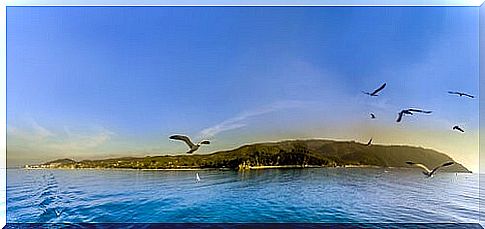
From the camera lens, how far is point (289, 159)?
5582 millimetres

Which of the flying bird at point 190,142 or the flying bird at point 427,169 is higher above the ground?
the flying bird at point 190,142

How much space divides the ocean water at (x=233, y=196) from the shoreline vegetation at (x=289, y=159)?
48 mm

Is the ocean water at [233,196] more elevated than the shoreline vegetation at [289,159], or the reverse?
the shoreline vegetation at [289,159]

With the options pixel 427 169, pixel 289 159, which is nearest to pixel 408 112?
pixel 427 169

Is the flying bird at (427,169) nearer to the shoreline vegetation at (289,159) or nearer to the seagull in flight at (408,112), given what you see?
the shoreline vegetation at (289,159)

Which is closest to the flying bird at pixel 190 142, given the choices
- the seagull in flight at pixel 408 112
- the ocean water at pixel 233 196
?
the ocean water at pixel 233 196

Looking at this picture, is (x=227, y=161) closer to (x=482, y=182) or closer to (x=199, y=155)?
(x=199, y=155)

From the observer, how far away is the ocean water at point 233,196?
5480 millimetres

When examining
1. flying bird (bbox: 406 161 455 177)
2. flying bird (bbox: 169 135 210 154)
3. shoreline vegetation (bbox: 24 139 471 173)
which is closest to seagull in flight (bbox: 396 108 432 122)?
shoreline vegetation (bbox: 24 139 471 173)

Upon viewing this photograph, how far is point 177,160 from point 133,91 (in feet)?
1.81

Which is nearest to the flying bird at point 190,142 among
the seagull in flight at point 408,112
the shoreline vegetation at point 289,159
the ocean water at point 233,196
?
the shoreline vegetation at point 289,159

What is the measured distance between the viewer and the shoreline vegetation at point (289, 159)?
553 centimetres

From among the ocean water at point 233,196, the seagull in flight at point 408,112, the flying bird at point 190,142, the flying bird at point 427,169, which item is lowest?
the ocean water at point 233,196

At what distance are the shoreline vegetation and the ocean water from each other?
0.16ft
